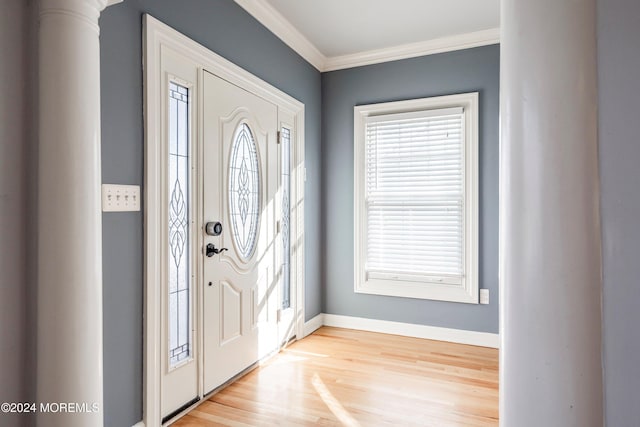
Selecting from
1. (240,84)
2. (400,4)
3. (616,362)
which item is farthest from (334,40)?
(616,362)

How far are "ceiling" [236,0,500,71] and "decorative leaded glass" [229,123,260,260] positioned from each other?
944 mm

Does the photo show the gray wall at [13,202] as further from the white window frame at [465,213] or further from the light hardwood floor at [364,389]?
the white window frame at [465,213]

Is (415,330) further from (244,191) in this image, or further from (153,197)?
(153,197)

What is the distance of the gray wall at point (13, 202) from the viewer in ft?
4.63

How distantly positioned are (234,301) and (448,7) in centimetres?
261

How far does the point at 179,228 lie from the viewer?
216 cm

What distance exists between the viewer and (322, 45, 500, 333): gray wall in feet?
10.9

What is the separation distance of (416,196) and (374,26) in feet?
4.80

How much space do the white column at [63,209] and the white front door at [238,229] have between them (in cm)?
90

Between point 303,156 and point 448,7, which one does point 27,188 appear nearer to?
point 303,156

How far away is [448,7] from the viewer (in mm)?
2895

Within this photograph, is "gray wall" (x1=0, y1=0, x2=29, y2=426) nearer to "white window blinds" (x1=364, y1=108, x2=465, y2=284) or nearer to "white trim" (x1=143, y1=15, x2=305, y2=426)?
"white trim" (x1=143, y1=15, x2=305, y2=426)

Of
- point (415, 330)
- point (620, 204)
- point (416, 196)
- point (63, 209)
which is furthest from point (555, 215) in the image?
point (415, 330)

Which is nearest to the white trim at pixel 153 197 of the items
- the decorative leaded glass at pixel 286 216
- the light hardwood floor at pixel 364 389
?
the light hardwood floor at pixel 364 389
